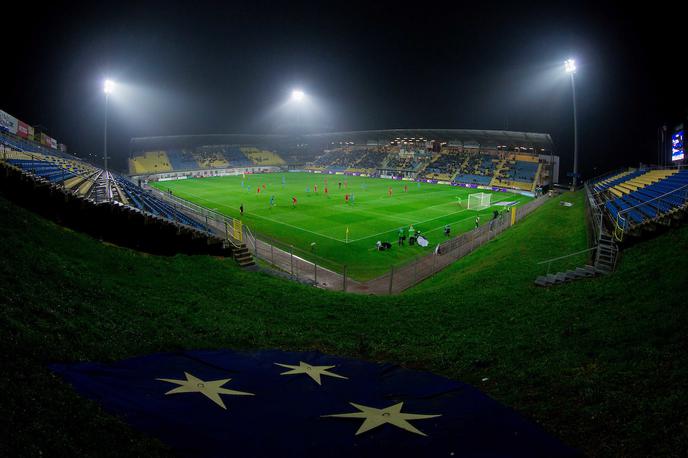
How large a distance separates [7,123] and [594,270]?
171ft

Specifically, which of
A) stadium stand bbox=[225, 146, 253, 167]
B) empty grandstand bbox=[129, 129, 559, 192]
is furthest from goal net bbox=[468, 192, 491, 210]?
stadium stand bbox=[225, 146, 253, 167]

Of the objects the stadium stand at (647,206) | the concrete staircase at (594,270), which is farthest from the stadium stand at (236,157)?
the concrete staircase at (594,270)

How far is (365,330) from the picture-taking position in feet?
42.1

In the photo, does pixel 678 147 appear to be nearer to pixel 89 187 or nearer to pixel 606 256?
pixel 606 256

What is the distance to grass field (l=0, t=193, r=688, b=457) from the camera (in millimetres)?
5898

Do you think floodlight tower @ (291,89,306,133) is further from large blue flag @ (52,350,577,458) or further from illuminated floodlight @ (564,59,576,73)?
large blue flag @ (52,350,577,458)

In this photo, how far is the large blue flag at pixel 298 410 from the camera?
243 inches

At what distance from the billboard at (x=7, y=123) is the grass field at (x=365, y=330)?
35197 mm

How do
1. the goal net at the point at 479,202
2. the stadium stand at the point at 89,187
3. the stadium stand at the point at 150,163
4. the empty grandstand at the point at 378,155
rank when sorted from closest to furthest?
the stadium stand at the point at 89,187 < the goal net at the point at 479,202 < the empty grandstand at the point at 378,155 < the stadium stand at the point at 150,163

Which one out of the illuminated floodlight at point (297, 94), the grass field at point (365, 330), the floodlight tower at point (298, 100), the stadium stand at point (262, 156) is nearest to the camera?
the grass field at point (365, 330)

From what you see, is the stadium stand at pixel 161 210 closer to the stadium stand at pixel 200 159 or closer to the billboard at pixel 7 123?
the billboard at pixel 7 123

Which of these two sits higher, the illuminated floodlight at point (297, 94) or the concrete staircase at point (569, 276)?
the illuminated floodlight at point (297, 94)

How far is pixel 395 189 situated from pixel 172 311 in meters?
56.0

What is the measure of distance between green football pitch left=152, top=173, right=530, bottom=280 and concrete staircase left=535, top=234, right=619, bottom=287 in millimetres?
10090
